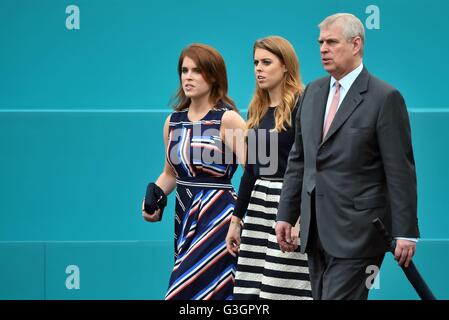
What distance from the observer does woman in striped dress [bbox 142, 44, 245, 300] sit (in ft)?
19.2

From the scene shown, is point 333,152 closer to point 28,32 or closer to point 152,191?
point 152,191

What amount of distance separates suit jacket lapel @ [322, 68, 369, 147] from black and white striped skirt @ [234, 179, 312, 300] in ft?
2.75

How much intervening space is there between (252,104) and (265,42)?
0.29 meters

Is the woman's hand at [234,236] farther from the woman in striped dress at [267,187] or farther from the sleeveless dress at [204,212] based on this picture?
the sleeveless dress at [204,212]

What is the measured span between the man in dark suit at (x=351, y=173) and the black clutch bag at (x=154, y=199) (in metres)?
1.20

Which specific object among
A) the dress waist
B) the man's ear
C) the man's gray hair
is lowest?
the dress waist

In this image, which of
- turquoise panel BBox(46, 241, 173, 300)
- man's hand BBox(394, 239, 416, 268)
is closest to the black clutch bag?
turquoise panel BBox(46, 241, 173, 300)

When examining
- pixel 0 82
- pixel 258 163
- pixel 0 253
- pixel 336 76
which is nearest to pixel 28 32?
pixel 0 82

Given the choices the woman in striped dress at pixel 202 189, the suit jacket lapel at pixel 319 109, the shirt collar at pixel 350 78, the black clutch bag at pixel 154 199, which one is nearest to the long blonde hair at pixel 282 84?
the woman in striped dress at pixel 202 189

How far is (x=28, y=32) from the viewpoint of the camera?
295 inches

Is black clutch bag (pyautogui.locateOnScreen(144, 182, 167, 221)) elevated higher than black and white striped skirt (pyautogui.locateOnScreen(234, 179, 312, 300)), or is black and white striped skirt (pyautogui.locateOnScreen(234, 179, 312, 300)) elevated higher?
black clutch bag (pyautogui.locateOnScreen(144, 182, 167, 221))

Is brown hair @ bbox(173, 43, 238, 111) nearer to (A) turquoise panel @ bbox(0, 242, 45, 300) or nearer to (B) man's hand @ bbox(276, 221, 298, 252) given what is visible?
(B) man's hand @ bbox(276, 221, 298, 252)

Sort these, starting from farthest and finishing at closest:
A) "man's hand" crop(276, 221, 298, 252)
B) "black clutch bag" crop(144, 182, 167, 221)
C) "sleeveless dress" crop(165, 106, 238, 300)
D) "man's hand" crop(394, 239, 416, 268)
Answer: "black clutch bag" crop(144, 182, 167, 221)
"sleeveless dress" crop(165, 106, 238, 300)
"man's hand" crop(276, 221, 298, 252)
"man's hand" crop(394, 239, 416, 268)

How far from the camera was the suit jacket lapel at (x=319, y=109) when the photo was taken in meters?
4.86
